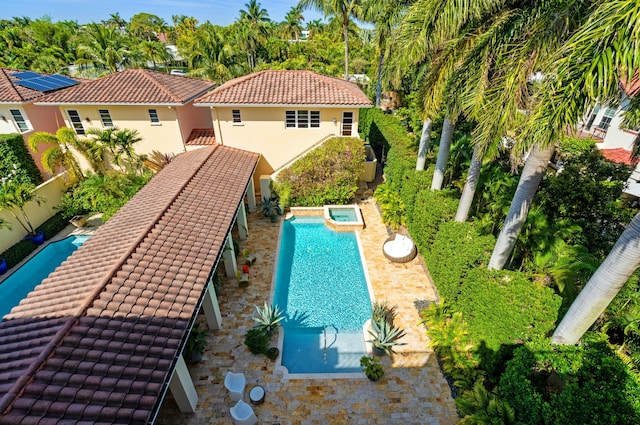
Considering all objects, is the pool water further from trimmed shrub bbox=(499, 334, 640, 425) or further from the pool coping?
trimmed shrub bbox=(499, 334, 640, 425)

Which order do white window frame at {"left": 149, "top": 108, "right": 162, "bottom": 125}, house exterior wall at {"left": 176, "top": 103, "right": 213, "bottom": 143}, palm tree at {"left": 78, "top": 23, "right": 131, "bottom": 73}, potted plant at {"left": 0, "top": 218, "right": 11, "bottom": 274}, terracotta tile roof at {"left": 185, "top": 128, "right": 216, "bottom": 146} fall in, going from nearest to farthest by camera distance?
potted plant at {"left": 0, "top": 218, "right": 11, "bottom": 274}
white window frame at {"left": 149, "top": 108, "right": 162, "bottom": 125}
house exterior wall at {"left": 176, "top": 103, "right": 213, "bottom": 143}
terracotta tile roof at {"left": 185, "top": 128, "right": 216, "bottom": 146}
palm tree at {"left": 78, "top": 23, "right": 131, "bottom": 73}

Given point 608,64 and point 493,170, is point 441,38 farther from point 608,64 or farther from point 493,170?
point 493,170

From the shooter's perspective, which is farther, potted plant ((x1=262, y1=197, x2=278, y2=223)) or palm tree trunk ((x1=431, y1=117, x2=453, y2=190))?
potted plant ((x1=262, y1=197, x2=278, y2=223))

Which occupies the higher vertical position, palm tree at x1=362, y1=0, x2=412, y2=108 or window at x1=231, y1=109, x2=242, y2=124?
palm tree at x1=362, y1=0, x2=412, y2=108

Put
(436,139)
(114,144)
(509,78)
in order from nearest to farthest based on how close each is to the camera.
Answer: (509,78), (114,144), (436,139)

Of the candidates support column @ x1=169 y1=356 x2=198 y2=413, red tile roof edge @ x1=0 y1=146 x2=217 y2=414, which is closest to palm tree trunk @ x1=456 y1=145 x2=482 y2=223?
support column @ x1=169 y1=356 x2=198 y2=413

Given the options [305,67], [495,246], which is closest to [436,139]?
[495,246]

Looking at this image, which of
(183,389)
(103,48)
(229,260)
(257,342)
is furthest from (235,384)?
(103,48)
